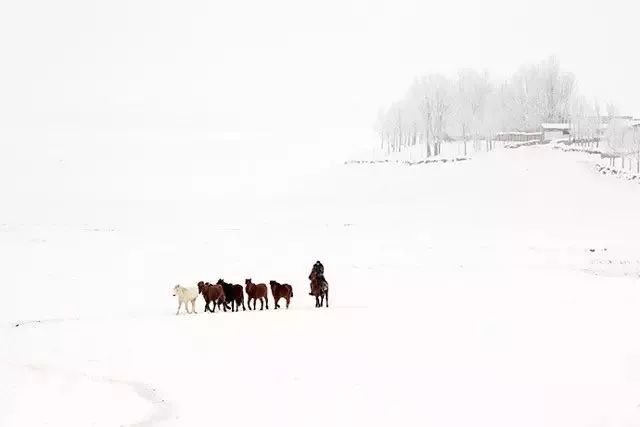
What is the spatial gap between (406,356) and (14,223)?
42.5 m

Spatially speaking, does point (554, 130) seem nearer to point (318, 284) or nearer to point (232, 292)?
point (318, 284)

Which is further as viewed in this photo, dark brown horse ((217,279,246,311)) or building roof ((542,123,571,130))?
building roof ((542,123,571,130))

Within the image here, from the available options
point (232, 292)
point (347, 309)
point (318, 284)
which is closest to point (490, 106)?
point (318, 284)

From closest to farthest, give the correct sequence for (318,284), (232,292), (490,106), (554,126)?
1. (232,292)
2. (318,284)
3. (554,126)
4. (490,106)

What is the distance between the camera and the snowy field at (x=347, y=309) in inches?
564

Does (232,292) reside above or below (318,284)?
below

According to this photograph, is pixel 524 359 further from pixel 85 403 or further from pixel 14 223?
pixel 14 223

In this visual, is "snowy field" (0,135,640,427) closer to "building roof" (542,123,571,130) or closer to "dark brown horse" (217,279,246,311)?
"dark brown horse" (217,279,246,311)

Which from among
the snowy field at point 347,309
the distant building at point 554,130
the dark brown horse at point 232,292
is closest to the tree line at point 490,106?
the distant building at point 554,130

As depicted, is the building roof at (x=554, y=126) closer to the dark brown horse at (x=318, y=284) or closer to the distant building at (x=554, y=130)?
the distant building at (x=554, y=130)

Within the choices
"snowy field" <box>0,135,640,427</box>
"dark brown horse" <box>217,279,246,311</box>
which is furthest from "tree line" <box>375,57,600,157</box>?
"dark brown horse" <box>217,279,246,311</box>

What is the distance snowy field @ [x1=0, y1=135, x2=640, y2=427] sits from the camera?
14.3 metres

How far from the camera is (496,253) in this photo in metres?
41.4

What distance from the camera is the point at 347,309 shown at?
22.3 meters
